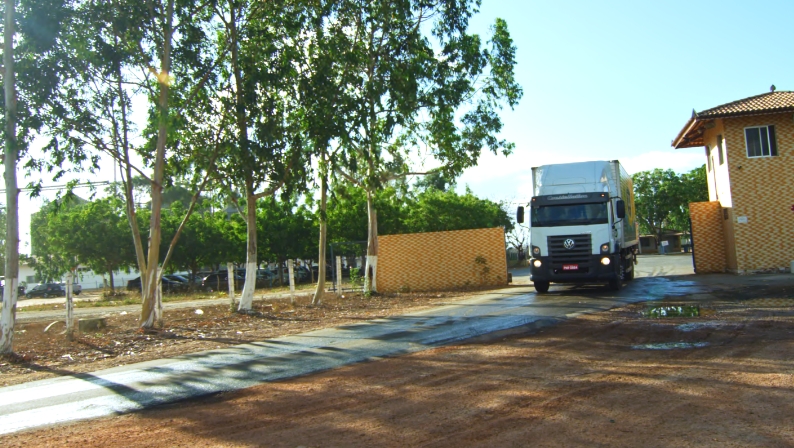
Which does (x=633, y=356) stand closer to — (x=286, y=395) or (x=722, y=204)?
(x=286, y=395)

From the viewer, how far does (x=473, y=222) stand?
53750 millimetres

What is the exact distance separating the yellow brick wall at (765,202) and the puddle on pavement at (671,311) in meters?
11.6

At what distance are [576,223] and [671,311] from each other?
5637 millimetres

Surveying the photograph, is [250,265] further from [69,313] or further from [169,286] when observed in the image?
[169,286]

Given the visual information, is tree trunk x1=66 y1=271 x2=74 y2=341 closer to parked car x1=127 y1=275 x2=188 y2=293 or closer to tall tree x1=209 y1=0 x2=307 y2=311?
tall tree x1=209 y1=0 x2=307 y2=311

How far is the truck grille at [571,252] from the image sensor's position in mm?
19328

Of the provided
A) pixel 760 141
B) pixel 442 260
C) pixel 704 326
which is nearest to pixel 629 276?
pixel 760 141

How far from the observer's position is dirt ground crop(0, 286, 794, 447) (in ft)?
18.6

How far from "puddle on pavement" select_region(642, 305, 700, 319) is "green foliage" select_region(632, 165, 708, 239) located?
55595mm

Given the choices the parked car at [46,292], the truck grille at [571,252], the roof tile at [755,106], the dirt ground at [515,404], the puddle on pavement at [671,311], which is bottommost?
the dirt ground at [515,404]

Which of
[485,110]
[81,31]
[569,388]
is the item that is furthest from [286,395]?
[485,110]

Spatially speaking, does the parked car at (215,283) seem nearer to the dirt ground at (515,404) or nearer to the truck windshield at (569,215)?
the truck windshield at (569,215)

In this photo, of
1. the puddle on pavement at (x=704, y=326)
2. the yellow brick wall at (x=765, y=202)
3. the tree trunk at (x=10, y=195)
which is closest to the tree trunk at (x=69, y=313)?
the tree trunk at (x=10, y=195)

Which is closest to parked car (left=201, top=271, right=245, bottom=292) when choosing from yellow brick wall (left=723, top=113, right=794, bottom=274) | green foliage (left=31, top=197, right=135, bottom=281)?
green foliage (left=31, top=197, right=135, bottom=281)
